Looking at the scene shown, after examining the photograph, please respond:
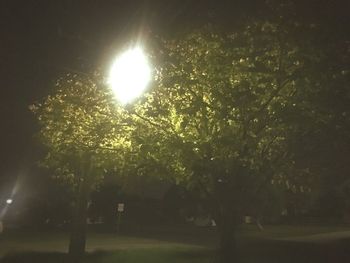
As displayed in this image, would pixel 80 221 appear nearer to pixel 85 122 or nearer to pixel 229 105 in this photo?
pixel 85 122

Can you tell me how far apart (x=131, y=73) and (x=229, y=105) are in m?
2.19

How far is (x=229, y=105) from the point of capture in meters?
12.5

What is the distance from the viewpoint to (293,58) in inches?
492

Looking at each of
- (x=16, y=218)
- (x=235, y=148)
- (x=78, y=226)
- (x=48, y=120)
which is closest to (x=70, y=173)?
(x=78, y=226)

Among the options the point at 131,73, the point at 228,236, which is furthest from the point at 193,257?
the point at 131,73

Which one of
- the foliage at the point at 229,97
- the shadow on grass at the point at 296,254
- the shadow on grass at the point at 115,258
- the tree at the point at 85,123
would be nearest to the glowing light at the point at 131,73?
the foliage at the point at 229,97

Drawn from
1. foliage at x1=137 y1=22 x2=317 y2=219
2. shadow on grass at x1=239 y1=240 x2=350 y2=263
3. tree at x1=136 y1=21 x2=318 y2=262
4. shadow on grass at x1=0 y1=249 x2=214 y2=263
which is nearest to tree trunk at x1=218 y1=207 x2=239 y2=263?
tree at x1=136 y1=21 x2=318 y2=262

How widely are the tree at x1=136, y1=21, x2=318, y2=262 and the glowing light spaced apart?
47 cm

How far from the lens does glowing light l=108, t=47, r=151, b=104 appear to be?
1220cm

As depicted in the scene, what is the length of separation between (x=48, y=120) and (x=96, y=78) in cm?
296

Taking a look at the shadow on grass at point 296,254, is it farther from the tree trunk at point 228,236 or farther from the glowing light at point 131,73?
the glowing light at point 131,73

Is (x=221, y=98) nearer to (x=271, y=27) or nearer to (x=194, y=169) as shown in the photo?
(x=271, y=27)

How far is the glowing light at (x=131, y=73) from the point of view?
12.2 m

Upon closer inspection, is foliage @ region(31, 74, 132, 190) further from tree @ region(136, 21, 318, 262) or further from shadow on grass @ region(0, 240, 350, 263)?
shadow on grass @ region(0, 240, 350, 263)
